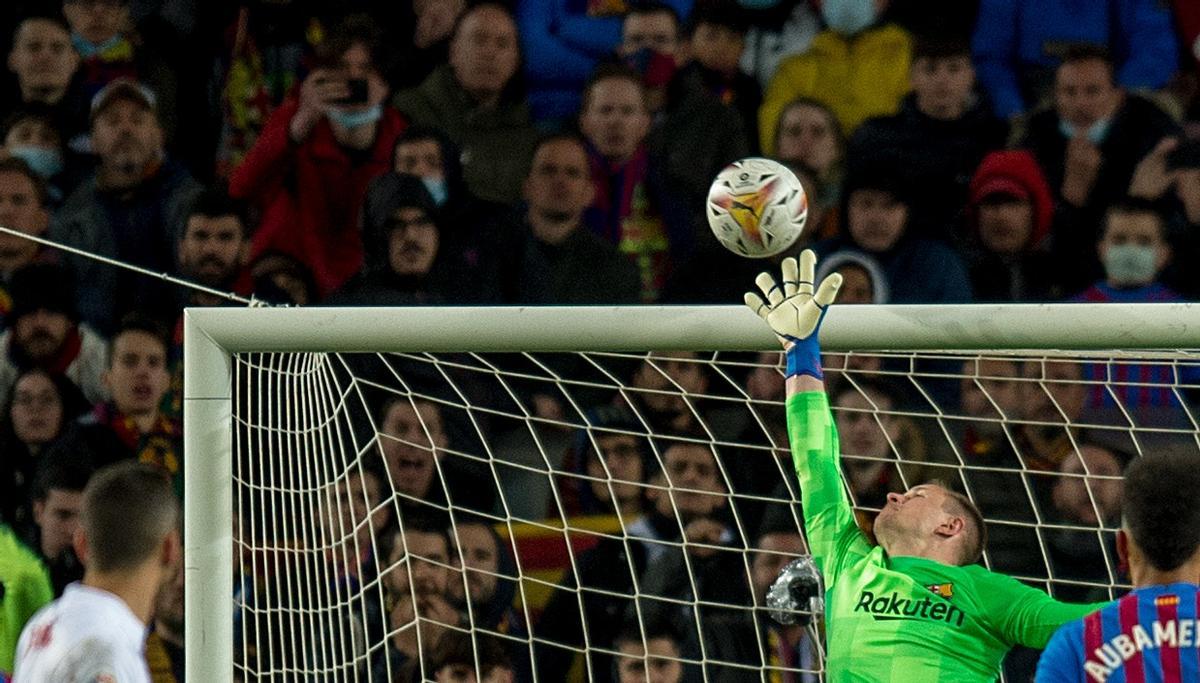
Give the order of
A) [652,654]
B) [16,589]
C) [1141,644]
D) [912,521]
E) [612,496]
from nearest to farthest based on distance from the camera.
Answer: [1141,644], [912,521], [612,496], [16,589], [652,654]

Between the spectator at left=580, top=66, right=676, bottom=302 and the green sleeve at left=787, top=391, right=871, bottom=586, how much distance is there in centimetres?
313

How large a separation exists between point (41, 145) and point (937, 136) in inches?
135

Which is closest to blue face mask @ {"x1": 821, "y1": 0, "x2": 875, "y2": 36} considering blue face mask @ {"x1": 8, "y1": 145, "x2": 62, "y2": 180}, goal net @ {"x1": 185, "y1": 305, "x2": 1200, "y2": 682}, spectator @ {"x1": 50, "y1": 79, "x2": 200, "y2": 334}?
goal net @ {"x1": 185, "y1": 305, "x2": 1200, "y2": 682}

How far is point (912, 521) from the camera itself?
14.1ft

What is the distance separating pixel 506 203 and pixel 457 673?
81.7 inches

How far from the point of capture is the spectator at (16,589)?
5.38 m

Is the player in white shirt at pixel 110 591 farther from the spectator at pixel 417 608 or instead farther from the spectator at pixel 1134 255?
the spectator at pixel 1134 255

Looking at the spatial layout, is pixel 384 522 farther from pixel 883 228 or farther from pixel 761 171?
pixel 761 171

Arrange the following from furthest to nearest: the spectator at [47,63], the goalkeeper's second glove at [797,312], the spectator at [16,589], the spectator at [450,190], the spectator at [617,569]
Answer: the spectator at [47,63]
the spectator at [450,190]
the spectator at [617,569]
the spectator at [16,589]
the goalkeeper's second glove at [797,312]

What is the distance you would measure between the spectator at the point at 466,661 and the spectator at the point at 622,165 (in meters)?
1.91

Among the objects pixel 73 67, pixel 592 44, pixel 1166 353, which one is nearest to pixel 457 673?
pixel 1166 353

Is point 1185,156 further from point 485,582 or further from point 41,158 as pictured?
point 41,158

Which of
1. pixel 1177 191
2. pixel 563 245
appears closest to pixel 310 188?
pixel 563 245

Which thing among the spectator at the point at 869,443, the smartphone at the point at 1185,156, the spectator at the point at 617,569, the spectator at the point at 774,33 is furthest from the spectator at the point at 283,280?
the smartphone at the point at 1185,156
